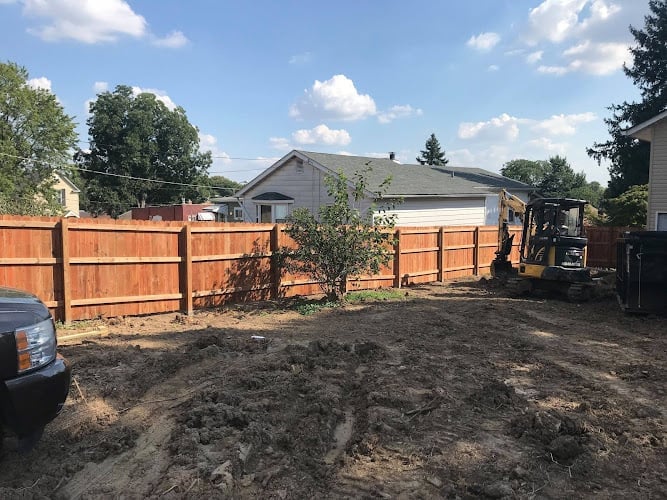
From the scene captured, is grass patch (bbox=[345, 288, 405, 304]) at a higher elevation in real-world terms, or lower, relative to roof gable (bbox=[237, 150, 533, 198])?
lower

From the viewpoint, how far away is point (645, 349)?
321 inches

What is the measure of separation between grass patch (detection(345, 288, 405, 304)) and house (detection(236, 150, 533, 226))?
755 centimetres

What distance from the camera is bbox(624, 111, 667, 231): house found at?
15.9 meters

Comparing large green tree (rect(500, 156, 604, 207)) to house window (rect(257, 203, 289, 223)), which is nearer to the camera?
house window (rect(257, 203, 289, 223))

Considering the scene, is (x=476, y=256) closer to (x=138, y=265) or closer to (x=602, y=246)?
(x=602, y=246)

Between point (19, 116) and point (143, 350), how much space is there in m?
37.0

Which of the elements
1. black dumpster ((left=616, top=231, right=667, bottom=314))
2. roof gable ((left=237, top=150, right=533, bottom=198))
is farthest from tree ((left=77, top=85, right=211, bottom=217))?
black dumpster ((left=616, top=231, right=667, bottom=314))

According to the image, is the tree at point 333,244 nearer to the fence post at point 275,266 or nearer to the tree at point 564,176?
the fence post at point 275,266

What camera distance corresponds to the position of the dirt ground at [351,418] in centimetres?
369

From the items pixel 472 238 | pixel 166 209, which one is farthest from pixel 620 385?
pixel 166 209

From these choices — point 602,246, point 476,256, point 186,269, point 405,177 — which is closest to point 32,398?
point 186,269

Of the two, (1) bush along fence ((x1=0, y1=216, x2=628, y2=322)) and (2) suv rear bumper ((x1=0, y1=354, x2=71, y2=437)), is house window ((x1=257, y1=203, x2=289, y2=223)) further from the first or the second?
(2) suv rear bumper ((x1=0, y1=354, x2=71, y2=437))

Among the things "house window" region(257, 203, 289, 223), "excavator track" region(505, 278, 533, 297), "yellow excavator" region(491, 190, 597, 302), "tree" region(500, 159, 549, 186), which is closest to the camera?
"yellow excavator" region(491, 190, 597, 302)

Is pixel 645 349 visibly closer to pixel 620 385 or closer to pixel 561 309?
pixel 620 385
